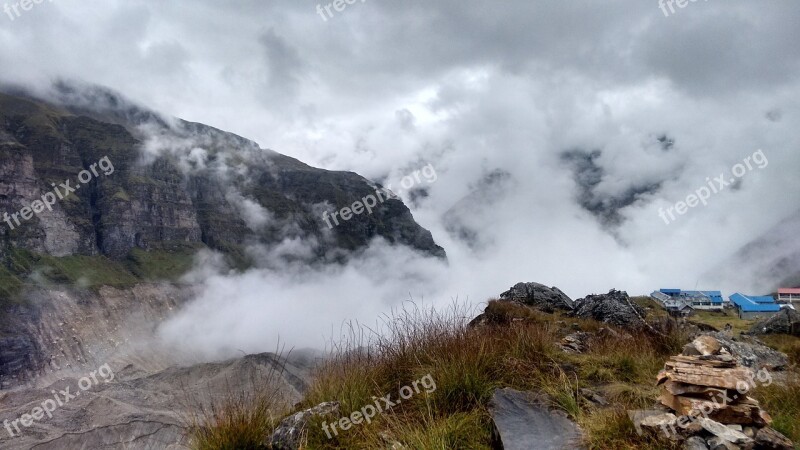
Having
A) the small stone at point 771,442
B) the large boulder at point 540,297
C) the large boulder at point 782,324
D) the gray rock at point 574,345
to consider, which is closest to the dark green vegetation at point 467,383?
the small stone at point 771,442

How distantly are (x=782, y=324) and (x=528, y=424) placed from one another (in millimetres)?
15184

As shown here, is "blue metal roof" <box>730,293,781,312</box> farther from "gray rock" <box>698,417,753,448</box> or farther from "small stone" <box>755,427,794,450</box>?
"gray rock" <box>698,417,753,448</box>

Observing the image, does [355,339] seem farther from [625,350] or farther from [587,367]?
[625,350]

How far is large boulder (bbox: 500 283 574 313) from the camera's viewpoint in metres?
22.8

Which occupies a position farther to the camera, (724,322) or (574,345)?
(724,322)

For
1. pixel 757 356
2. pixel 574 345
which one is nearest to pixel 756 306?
pixel 757 356

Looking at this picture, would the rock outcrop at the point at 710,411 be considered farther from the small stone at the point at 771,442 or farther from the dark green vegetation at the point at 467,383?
the dark green vegetation at the point at 467,383

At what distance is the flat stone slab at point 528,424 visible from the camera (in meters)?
5.62

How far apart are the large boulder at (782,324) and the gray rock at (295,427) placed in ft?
52.3

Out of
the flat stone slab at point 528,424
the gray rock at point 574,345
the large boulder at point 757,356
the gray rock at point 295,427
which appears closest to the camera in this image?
the flat stone slab at point 528,424

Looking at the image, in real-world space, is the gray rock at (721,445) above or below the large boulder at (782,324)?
below

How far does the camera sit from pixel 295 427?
6.45 metres

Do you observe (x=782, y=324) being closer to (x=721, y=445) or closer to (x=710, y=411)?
(x=710, y=411)

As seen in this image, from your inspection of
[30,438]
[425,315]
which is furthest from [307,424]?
[30,438]
